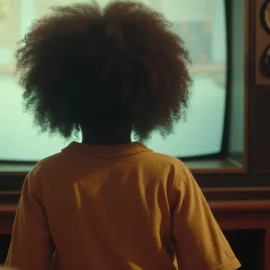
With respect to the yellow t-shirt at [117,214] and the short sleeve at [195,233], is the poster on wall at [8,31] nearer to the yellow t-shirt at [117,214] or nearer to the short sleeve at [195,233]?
the yellow t-shirt at [117,214]

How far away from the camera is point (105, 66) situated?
41.6 inches

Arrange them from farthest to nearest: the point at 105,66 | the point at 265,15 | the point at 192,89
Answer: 1. the point at 192,89
2. the point at 265,15
3. the point at 105,66

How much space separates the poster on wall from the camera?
5.61 feet

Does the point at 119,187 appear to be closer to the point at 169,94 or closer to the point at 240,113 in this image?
the point at 169,94

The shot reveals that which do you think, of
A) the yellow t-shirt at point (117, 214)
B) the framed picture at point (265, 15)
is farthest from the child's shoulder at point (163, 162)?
the framed picture at point (265, 15)

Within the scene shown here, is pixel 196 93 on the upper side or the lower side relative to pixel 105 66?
lower

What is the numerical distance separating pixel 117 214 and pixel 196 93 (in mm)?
834

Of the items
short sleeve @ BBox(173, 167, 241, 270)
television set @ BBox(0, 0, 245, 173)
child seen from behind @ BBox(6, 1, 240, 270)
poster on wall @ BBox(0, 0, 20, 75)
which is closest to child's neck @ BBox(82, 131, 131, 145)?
child seen from behind @ BBox(6, 1, 240, 270)

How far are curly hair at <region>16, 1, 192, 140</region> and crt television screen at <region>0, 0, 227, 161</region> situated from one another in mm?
591

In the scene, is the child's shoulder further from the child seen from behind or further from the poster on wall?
the poster on wall

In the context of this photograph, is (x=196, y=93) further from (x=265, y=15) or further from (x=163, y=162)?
(x=163, y=162)

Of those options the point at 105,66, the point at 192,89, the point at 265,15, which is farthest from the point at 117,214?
the point at 265,15

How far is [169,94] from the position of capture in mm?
1118

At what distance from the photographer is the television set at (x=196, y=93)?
172 cm
